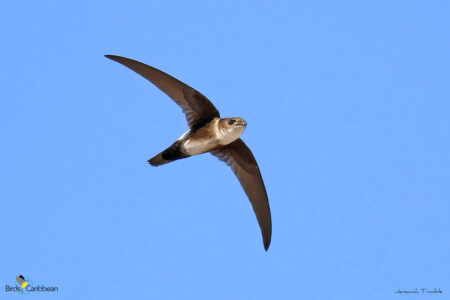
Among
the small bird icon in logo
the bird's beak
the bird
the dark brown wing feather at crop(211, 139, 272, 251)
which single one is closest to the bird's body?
the bird

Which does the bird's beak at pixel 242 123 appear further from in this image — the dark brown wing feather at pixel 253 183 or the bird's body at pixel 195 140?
the dark brown wing feather at pixel 253 183

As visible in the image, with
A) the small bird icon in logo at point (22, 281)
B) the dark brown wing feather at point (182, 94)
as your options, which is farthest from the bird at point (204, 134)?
the small bird icon in logo at point (22, 281)

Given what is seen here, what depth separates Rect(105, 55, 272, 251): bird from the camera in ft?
26.4

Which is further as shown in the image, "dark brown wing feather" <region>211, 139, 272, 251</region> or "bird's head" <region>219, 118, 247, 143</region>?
"dark brown wing feather" <region>211, 139, 272, 251</region>

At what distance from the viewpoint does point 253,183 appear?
9.13 m

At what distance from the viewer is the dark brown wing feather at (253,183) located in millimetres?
9036

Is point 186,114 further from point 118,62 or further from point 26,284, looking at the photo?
point 26,284

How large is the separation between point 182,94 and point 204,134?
603mm

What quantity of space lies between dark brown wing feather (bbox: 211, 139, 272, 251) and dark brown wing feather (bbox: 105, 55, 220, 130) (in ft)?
2.70

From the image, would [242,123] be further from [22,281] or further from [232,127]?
[22,281]

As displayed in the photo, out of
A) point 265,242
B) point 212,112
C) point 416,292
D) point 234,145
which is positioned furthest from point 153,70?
point 416,292

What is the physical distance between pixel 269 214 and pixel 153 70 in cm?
273

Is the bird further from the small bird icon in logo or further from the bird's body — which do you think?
the small bird icon in logo

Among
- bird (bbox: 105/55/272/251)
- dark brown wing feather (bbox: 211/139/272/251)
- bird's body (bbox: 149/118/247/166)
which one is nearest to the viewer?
bird (bbox: 105/55/272/251)
